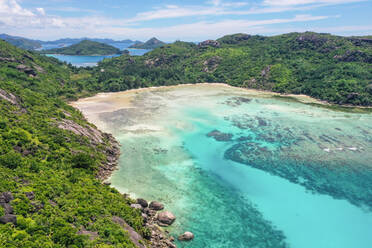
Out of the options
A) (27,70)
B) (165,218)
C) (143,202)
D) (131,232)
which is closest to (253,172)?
(165,218)

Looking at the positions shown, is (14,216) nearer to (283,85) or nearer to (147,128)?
(147,128)

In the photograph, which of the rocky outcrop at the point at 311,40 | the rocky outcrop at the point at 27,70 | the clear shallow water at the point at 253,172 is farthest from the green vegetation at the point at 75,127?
the clear shallow water at the point at 253,172

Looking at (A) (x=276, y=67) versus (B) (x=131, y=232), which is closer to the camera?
→ (B) (x=131, y=232)

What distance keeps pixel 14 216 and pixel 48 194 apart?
245 inches

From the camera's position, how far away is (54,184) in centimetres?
2920

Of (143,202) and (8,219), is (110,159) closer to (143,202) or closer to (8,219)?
(143,202)

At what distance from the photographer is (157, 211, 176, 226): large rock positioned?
3289cm

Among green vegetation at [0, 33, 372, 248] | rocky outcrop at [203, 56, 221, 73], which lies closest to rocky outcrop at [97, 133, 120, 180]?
green vegetation at [0, 33, 372, 248]

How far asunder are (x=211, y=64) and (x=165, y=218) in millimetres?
150981

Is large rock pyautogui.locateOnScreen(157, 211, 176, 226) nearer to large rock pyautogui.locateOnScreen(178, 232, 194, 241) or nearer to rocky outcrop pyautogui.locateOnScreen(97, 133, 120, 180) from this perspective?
large rock pyautogui.locateOnScreen(178, 232, 194, 241)

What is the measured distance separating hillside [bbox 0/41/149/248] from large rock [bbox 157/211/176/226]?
3.38m

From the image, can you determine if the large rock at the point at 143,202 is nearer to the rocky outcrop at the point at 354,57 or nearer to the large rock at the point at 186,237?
the large rock at the point at 186,237

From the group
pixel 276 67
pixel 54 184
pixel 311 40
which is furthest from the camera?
pixel 311 40

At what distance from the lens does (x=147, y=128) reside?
69188mm
